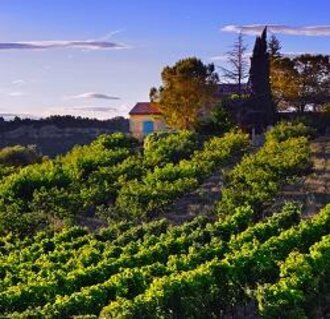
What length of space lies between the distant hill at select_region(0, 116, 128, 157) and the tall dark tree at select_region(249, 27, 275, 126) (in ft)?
136

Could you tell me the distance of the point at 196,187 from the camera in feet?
139

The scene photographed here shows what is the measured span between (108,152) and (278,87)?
84.7 feet

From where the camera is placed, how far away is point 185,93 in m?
73.0

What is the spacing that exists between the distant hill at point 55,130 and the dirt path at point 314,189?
61.6m

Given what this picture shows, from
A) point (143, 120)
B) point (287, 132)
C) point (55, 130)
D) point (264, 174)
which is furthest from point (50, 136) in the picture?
point (264, 174)

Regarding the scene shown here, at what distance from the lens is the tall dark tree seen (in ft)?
218

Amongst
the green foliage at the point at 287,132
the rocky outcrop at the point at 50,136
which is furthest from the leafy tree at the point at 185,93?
the rocky outcrop at the point at 50,136

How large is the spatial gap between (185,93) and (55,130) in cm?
4218

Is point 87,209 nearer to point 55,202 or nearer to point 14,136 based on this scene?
point 55,202

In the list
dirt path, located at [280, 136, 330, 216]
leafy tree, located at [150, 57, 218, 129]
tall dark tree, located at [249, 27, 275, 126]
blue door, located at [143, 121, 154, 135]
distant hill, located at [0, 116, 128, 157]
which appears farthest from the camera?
distant hill, located at [0, 116, 128, 157]

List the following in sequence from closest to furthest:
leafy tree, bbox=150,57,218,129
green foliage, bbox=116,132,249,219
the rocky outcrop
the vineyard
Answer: the vineyard, green foliage, bbox=116,132,249,219, leafy tree, bbox=150,57,218,129, the rocky outcrop

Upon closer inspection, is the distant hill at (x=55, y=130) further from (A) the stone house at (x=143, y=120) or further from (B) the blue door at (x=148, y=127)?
(B) the blue door at (x=148, y=127)

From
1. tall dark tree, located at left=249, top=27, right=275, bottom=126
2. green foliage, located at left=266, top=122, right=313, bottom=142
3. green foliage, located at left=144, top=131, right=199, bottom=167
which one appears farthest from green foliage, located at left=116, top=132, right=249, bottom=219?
tall dark tree, located at left=249, top=27, right=275, bottom=126

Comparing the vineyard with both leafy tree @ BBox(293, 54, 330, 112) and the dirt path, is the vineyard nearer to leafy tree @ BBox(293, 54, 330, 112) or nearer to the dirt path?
the dirt path
